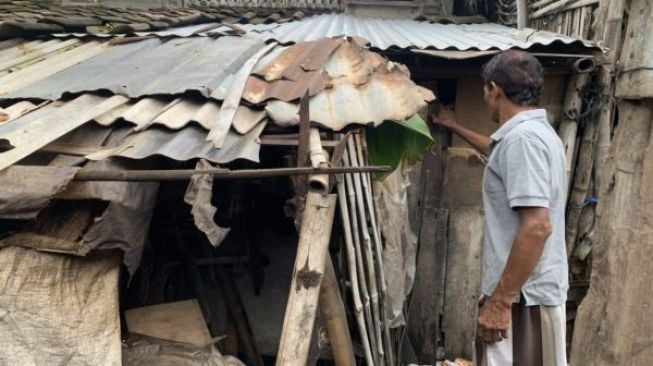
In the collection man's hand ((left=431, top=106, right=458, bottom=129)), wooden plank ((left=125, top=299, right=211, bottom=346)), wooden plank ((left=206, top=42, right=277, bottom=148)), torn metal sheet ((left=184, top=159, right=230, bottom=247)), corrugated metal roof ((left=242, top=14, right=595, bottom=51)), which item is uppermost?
corrugated metal roof ((left=242, top=14, right=595, bottom=51))

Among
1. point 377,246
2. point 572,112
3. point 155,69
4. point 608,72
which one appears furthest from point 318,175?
point 608,72

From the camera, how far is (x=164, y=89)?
290 centimetres

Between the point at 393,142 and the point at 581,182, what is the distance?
233cm

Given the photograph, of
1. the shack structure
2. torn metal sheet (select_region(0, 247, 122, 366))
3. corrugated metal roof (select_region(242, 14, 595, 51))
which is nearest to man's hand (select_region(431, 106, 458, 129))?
the shack structure

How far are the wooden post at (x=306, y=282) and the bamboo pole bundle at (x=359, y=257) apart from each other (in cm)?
86

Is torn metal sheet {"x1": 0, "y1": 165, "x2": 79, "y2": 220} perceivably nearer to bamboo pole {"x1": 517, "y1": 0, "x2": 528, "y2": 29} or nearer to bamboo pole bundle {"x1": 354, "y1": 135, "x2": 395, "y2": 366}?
bamboo pole bundle {"x1": 354, "y1": 135, "x2": 395, "y2": 366}

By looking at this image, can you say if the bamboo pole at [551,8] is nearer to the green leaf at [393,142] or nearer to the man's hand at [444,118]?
the man's hand at [444,118]

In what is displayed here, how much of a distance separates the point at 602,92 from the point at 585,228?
4.18 ft

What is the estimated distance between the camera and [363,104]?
2758 mm

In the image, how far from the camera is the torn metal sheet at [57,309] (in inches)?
75.6

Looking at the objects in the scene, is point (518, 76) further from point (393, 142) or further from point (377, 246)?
point (377, 246)

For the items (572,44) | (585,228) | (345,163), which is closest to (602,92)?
(572,44)

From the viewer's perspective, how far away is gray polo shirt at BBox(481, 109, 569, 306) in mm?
2098

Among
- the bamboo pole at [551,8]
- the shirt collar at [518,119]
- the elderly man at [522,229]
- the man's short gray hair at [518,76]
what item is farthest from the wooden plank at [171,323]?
the bamboo pole at [551,8]
